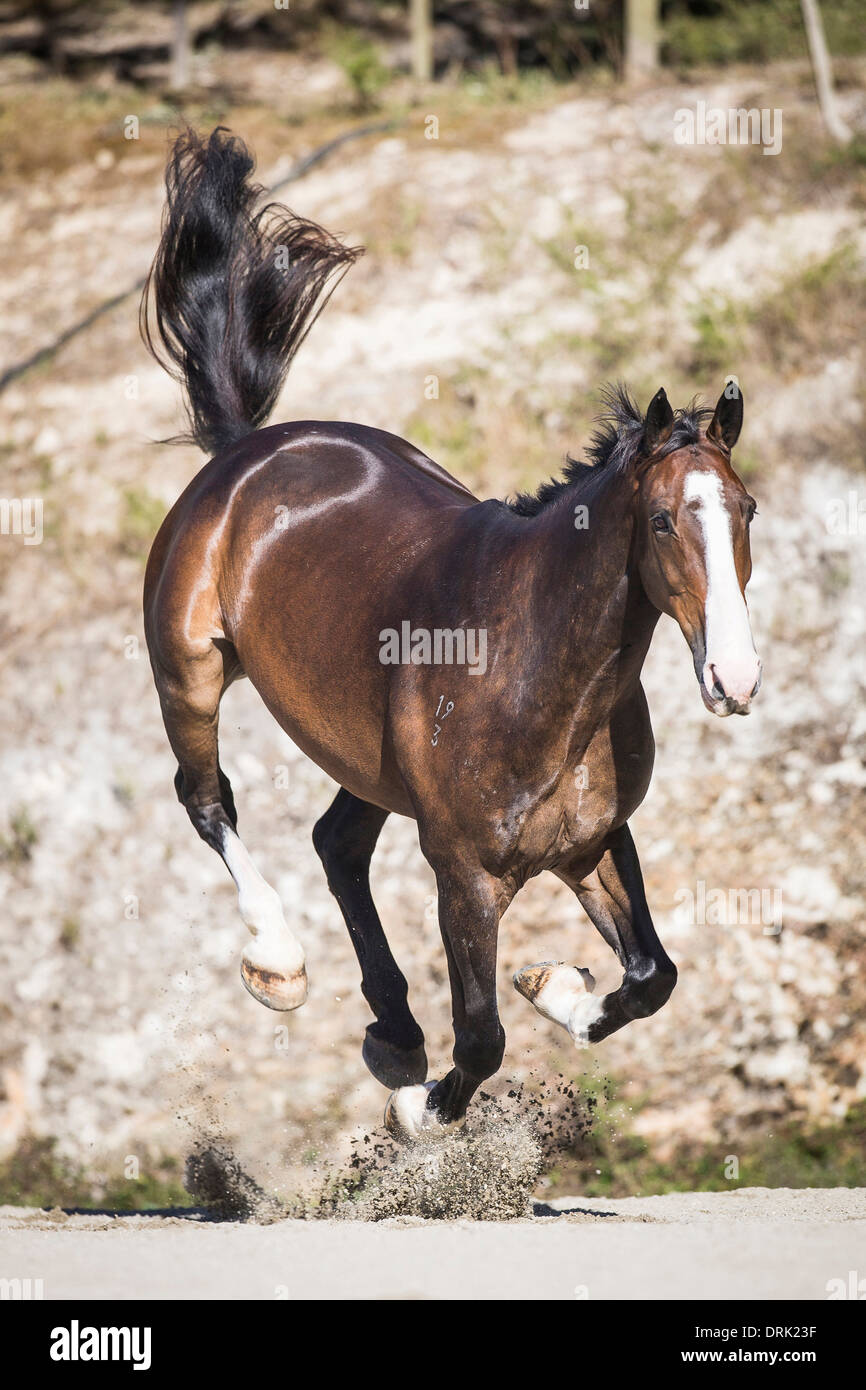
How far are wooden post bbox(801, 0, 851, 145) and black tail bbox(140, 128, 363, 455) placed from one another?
8852 millimetres

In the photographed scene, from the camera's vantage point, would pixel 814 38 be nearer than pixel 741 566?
No

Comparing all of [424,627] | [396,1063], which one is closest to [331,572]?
[424,627]

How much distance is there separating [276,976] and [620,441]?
2173 millimetres

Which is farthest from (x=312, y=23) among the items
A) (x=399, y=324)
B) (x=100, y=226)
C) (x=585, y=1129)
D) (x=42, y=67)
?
(x=585, y=1129)

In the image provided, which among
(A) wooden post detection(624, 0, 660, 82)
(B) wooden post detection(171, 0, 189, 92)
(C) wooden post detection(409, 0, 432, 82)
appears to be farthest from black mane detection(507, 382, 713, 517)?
(B) wooden post detection(171, 0, 189, 92)

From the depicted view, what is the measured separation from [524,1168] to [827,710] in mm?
4691

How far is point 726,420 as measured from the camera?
12.8 ft

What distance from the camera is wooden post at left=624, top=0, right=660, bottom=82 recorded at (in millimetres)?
15341

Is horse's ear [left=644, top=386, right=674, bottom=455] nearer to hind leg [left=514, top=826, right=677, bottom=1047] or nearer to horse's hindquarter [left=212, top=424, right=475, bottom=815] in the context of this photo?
horse's hindquarter [left=212, top=424, right=475, bottom=815]

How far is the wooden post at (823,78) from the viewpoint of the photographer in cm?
1278

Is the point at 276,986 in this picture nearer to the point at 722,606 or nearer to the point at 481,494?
the point at 722,606

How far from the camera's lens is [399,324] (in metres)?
13.0

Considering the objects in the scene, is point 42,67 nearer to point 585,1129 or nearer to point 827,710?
point 827,710

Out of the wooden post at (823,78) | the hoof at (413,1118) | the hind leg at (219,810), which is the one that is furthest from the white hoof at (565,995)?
the wooden post at (823,78)
